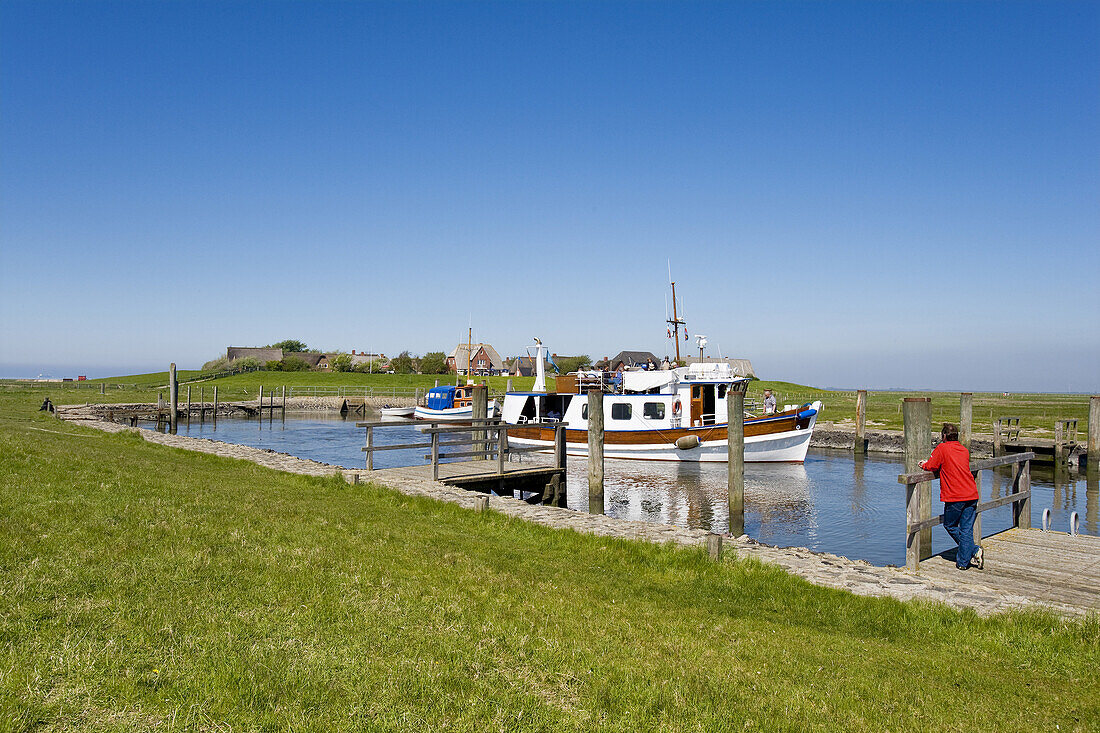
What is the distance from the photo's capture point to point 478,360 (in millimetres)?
142750

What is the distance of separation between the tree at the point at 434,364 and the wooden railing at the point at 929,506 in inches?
4585

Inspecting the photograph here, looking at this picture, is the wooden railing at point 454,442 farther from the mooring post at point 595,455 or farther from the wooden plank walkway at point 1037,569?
the wooden plank walkway at point 1037,569

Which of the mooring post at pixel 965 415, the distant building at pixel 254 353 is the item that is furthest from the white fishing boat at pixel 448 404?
the distant building at pixel 254 353

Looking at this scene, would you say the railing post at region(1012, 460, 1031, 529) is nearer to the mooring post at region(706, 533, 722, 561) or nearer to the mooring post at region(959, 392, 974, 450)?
the mooring post at region(706, 533, 722, 561)

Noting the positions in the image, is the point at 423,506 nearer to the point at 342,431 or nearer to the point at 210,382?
the point at 342,431

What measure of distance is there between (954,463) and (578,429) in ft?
89.7

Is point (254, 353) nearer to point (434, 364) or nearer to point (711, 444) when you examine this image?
point (434, 364)

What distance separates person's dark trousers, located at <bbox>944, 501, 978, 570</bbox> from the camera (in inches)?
400

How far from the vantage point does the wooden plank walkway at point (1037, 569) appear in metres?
9.05

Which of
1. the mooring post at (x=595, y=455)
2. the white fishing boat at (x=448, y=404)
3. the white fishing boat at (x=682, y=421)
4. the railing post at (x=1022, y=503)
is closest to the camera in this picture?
the railing post at (x=1022, y=503)

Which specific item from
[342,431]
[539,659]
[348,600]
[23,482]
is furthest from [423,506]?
[342,431]

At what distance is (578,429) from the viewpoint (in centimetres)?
3728

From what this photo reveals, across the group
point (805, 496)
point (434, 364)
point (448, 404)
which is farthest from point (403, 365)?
point (805, 496)

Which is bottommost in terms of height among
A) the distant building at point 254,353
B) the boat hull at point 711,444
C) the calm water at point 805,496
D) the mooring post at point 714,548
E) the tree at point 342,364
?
the calm water at point 805,496
